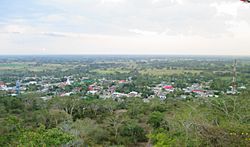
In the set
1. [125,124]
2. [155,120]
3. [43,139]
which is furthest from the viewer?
[155,120]

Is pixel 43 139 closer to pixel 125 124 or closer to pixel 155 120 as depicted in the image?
pixel 125 124

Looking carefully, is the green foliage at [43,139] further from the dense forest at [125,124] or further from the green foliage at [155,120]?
the green foliage at [155,120]

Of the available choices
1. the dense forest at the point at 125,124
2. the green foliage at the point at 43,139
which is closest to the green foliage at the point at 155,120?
the dense forest at the point at 125,124

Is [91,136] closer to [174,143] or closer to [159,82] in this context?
[174,143]

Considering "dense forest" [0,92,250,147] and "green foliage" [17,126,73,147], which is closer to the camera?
"green foliage" [17,126,73,147]

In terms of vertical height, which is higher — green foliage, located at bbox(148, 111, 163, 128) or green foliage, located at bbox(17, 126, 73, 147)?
green foliage, located at bbox(17, 126, 73, 147)

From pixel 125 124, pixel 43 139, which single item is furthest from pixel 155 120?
pixel 43 139

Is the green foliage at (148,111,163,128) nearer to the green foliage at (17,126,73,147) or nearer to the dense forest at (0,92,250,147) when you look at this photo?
the dense forest at (0,92,250,147)

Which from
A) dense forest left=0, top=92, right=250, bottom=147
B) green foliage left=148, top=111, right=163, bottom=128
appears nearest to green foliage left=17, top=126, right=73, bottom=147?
dense forest left=0, top=92, right=250, bottom=147

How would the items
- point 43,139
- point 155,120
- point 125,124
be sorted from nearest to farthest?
point 43,139 → point 125,124 → point 155,120

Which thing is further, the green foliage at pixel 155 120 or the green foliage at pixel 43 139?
the green foliage at pixel 155 120

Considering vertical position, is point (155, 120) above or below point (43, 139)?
below

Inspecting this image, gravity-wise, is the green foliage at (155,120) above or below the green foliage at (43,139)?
below
